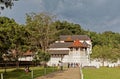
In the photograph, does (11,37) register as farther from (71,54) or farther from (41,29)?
(71,54)

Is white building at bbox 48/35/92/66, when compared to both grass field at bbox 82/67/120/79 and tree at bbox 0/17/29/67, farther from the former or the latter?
grass field at bbox 82/67/120/79

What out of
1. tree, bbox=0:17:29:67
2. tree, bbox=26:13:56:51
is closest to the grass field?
tree, bbox=0:17:29:67

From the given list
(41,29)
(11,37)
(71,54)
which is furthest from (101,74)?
(71,54)

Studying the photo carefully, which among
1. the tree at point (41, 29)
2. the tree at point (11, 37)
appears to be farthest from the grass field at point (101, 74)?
the tree at point (41, 29)

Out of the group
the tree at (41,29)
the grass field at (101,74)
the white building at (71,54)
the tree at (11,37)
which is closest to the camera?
the grass field at (101,74)

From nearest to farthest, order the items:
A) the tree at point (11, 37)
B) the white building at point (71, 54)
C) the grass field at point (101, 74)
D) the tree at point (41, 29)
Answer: the grass field at point (101, 74) → the tree at point (11, 37) → the tree at point (41, 29) → the white building at point (71, 54)

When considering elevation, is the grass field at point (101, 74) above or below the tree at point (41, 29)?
below

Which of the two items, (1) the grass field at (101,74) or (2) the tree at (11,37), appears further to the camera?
(2) the tree at (11,37)

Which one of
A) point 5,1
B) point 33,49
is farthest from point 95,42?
point 5,1

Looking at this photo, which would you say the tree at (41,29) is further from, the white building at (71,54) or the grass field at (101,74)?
the grass field at (101,74)

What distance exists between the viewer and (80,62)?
103 meters

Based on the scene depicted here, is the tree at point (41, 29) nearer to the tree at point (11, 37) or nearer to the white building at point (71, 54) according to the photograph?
the white building at point (71, 54)

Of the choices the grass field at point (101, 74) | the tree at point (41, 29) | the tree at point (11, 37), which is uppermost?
the tree at point (41, 29)

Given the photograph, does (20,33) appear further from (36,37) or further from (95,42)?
(95,42)
